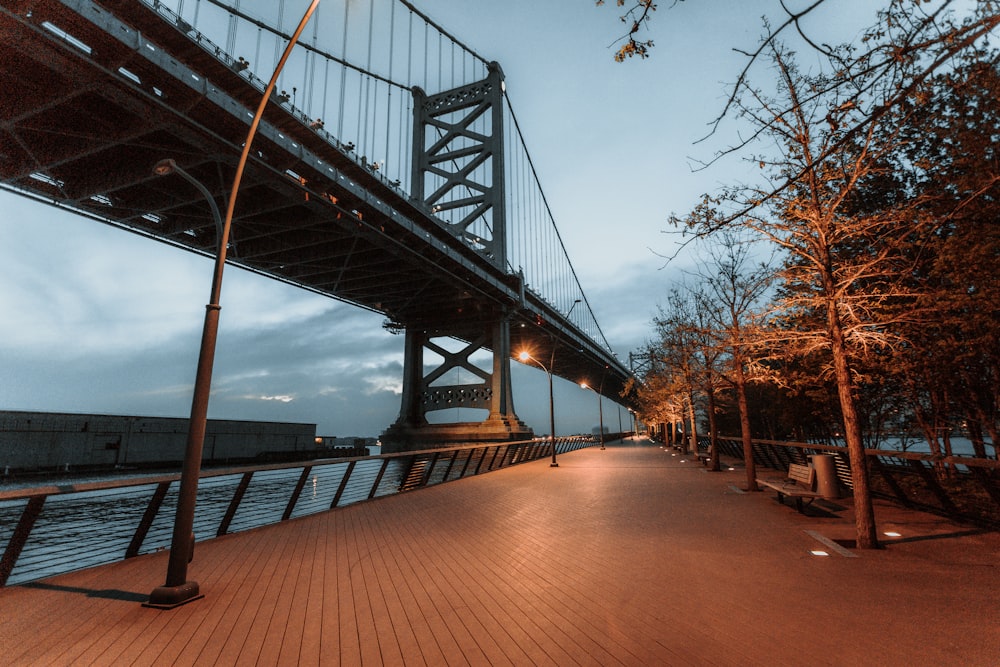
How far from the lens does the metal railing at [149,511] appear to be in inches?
191

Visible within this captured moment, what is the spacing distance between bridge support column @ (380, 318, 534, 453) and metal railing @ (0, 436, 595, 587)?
927 cm

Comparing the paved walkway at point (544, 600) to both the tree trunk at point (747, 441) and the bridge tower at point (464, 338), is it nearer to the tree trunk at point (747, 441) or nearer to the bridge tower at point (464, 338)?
the tree trunk at point (747, 441)

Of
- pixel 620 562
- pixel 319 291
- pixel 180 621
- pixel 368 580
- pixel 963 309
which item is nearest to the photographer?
pixel 180 621

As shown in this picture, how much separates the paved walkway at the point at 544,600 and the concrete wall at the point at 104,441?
34.6 metres

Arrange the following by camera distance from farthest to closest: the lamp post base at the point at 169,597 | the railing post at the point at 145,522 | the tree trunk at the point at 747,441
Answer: the tree trunk at the point at 747,441
the railing post at the point at 145,522
the lamp post base at the point at 169,597

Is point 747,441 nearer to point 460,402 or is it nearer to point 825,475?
point 825,475

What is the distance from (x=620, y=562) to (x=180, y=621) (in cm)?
422

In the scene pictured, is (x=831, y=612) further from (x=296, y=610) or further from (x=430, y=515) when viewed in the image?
(x=430, y=515)

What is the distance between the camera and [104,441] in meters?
33.2

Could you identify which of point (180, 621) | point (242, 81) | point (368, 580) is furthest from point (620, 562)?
point (242, 81)

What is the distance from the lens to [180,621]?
3.81 metres

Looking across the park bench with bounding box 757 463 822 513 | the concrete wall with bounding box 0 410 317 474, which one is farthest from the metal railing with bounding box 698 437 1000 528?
the concrete wall with bounding box 0 410 317 474

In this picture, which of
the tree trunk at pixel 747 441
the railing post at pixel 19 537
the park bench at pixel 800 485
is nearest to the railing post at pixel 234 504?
the railing post at pixel 19 537

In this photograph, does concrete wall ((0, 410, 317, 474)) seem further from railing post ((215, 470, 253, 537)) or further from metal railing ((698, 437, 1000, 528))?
metal railing ((698, 437, 1000, 528))
